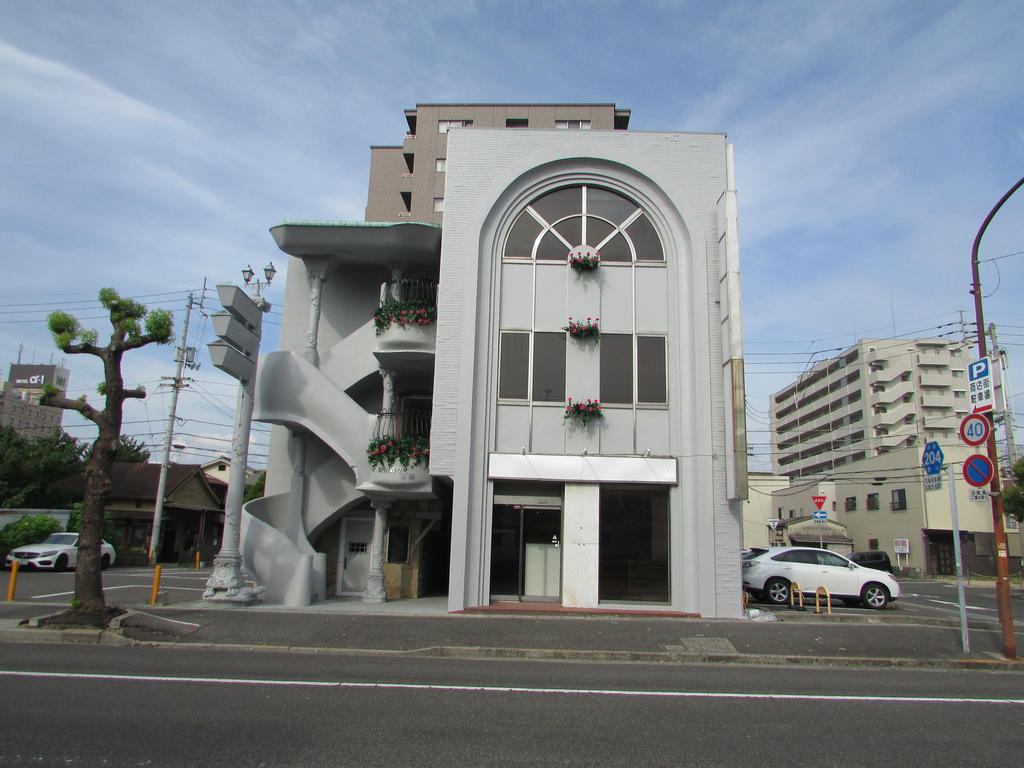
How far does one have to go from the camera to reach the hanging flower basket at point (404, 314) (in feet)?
53.3

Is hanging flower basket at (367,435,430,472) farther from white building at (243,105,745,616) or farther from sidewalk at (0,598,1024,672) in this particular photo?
sidewalk at (0,598,1024,672)

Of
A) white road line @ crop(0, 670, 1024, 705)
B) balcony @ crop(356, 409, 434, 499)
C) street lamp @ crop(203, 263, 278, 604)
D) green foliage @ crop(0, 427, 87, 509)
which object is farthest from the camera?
green foliage @ crop(0, 427, 87, 509)

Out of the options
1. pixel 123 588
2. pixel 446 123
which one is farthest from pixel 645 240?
pixel 446 123

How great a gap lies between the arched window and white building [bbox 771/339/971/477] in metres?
55.7

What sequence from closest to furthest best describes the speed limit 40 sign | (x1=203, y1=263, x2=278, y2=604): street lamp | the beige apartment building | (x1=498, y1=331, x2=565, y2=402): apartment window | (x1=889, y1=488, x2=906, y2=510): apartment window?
the speed limit 40 sign < (x1=203, y1=263, x2=278, y2=604): street lamp < (x1=498, y1=331, x2=565, y2=402): apartment window < the beige apartment building < (x1=889, y1=488, x2=906, y2=510): apartment window

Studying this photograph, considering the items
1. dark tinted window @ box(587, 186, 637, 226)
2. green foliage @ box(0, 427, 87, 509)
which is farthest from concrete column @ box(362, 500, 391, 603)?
green foliage @ box(0, 427, 87, 509)

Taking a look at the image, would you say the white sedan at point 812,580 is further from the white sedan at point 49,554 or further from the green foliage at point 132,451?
the green foliage at point 132,451

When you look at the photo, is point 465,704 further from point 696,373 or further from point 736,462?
point 696,373

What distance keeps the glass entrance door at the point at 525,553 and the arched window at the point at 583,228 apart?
5.89 meters

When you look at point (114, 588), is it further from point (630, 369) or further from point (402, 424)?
point (630, 369)

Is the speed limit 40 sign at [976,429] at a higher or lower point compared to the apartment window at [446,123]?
lower

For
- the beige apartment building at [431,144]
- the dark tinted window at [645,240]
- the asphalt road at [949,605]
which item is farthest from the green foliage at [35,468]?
the asphalt road at [949,605]

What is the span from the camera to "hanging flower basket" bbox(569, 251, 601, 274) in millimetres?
15695

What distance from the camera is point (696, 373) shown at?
15.2 m
